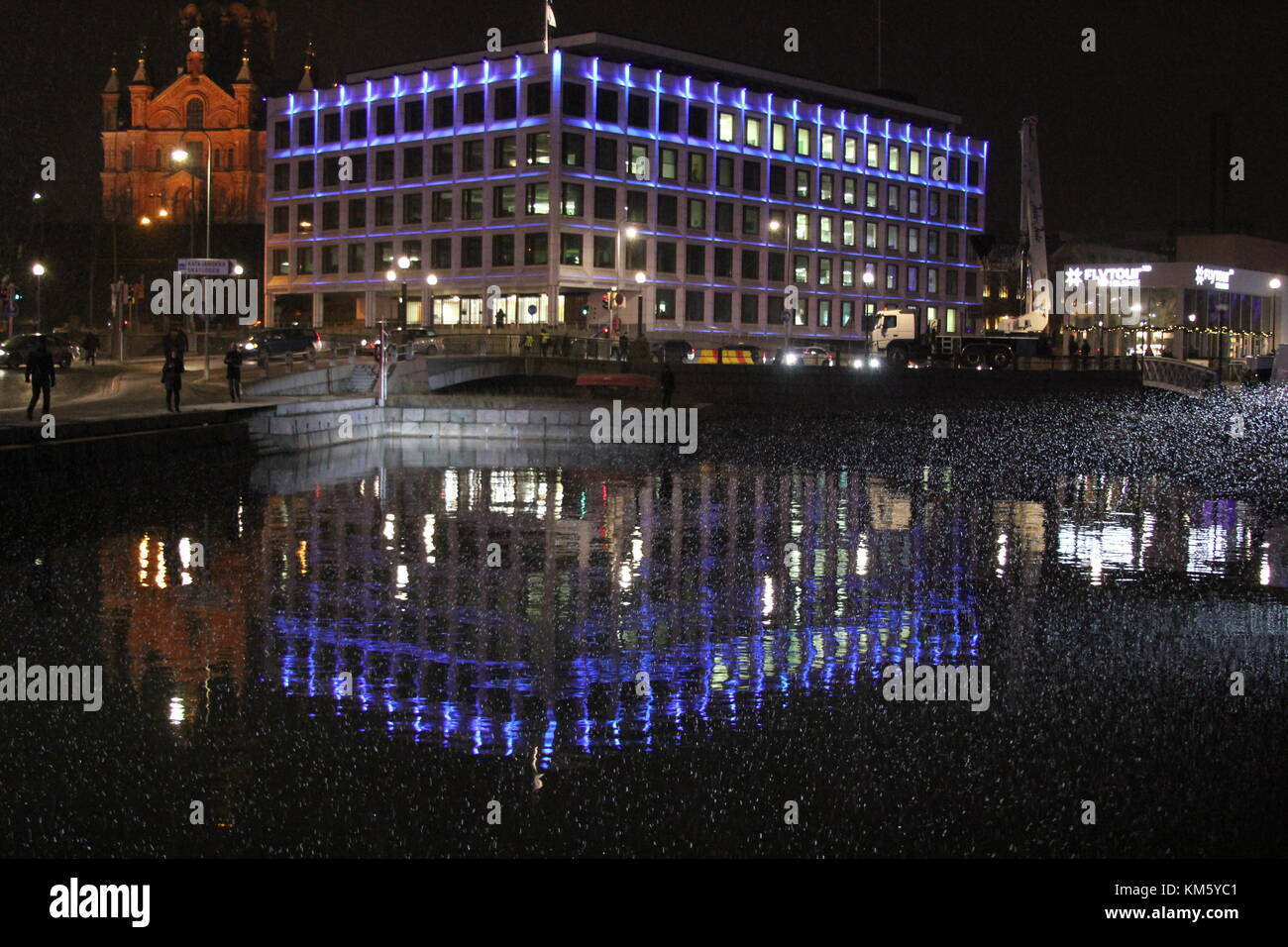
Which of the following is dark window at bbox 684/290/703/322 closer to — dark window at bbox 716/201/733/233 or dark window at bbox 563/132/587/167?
dark window at bbox 716/201/733/233

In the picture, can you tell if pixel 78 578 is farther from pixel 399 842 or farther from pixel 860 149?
pixel 860 149

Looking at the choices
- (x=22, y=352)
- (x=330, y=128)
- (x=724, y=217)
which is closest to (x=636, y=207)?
(x=724, y=217)

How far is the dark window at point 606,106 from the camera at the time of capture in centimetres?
7569

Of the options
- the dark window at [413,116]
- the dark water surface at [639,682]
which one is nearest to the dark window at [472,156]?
the dark window at [413,116]

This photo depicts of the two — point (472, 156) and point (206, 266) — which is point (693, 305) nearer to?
point (472, 156)

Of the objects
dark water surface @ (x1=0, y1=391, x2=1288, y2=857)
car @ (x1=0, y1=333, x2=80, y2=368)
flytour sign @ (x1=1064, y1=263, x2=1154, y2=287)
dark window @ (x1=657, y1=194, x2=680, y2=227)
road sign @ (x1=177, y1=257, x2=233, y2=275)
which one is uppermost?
dark window @ (x1=657, y1=194, x2=680, y2=227)

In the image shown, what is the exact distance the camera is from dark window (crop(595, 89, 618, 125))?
248 feet

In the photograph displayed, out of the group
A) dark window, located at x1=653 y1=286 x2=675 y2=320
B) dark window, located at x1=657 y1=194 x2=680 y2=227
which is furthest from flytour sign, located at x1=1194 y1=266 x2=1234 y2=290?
dark window, located at x1=653 y1=286 x2=675 y2=320

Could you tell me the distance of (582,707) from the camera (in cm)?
931

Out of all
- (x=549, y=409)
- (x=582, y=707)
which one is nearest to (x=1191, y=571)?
(x=582, y=707)

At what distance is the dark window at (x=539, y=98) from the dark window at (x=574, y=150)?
1.73 meters

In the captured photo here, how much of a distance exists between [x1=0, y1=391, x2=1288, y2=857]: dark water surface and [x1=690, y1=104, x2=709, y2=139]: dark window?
6259 cm

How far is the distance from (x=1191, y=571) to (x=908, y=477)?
11.7 meters
